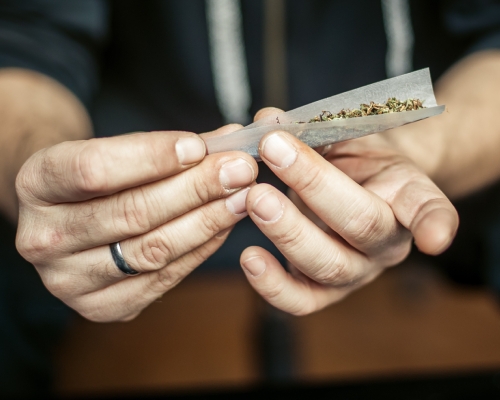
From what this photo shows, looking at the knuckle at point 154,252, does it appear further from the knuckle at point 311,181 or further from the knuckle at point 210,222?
the knuckle at point 311,181

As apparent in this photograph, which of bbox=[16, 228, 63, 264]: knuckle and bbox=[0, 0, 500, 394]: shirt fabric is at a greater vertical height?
bbox=[0, 0, 500, 394]: shirt fabric

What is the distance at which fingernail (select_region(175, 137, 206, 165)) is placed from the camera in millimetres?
534

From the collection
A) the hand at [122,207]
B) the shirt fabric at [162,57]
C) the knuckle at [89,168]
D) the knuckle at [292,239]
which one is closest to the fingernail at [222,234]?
the hand at [122,207]

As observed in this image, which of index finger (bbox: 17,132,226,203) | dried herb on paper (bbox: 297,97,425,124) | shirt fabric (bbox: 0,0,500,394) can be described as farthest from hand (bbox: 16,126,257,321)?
shirt fabric (bbox: 0,0,500,394)

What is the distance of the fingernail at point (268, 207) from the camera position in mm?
559

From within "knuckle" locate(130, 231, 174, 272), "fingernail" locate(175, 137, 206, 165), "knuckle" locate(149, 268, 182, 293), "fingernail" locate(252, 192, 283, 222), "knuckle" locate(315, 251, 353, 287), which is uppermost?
"fingernail" locate(175, 137, 206, 165)

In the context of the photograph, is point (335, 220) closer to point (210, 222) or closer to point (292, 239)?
point (292, 239)

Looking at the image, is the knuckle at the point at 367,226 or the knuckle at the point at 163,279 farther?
the knuckle at the point at 163,279

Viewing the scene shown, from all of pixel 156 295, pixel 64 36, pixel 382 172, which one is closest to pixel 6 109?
pixel 64 36

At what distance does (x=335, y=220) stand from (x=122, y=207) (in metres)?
0.28

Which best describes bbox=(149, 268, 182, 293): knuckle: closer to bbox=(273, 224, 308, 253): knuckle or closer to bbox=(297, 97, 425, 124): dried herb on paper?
bbox=(273, 224, 308, 253): knuckle

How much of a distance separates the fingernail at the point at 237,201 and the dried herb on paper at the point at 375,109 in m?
0.13

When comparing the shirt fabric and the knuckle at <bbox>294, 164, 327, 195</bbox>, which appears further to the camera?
the shirt fabric

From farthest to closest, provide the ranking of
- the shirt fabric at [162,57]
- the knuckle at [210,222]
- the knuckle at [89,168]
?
the shirt fabric at [162,57] → the knuckle at [210,222] → the knuckle at [89,168]
